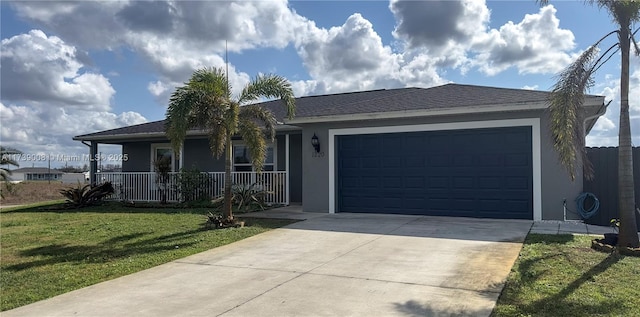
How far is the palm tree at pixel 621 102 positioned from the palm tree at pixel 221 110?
560cm

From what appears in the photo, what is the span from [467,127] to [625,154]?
13.1 ft

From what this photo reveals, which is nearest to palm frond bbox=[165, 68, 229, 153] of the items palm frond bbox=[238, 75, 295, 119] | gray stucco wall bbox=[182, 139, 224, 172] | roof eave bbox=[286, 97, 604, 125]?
palm frond bbox=[238, 75, 295, 119]

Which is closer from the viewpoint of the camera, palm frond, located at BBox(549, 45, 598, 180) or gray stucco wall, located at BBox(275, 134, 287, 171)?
palm frond, located at BBox(549, 45, 598, 180)

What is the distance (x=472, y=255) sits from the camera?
21.2 feet

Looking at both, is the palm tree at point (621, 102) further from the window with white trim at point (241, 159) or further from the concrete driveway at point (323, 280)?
the window with white trim at point (241, 159)

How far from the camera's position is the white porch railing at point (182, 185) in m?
14.7

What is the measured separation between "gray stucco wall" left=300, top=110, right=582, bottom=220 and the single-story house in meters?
0.02

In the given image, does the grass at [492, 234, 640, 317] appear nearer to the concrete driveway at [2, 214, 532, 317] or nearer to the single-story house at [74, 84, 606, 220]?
the concrete driveway at [2, 214, 532, 317]

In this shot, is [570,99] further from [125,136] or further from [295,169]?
[125,136]

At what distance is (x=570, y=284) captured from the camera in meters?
4.91

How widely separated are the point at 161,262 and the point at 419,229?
195 inches

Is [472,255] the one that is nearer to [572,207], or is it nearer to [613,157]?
[572,207]

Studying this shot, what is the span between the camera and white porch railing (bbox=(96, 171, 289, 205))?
48.2ft

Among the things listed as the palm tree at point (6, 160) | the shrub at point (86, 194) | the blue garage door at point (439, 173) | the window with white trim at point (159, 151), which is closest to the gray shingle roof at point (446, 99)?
the blue garage door at point (439, 173)
